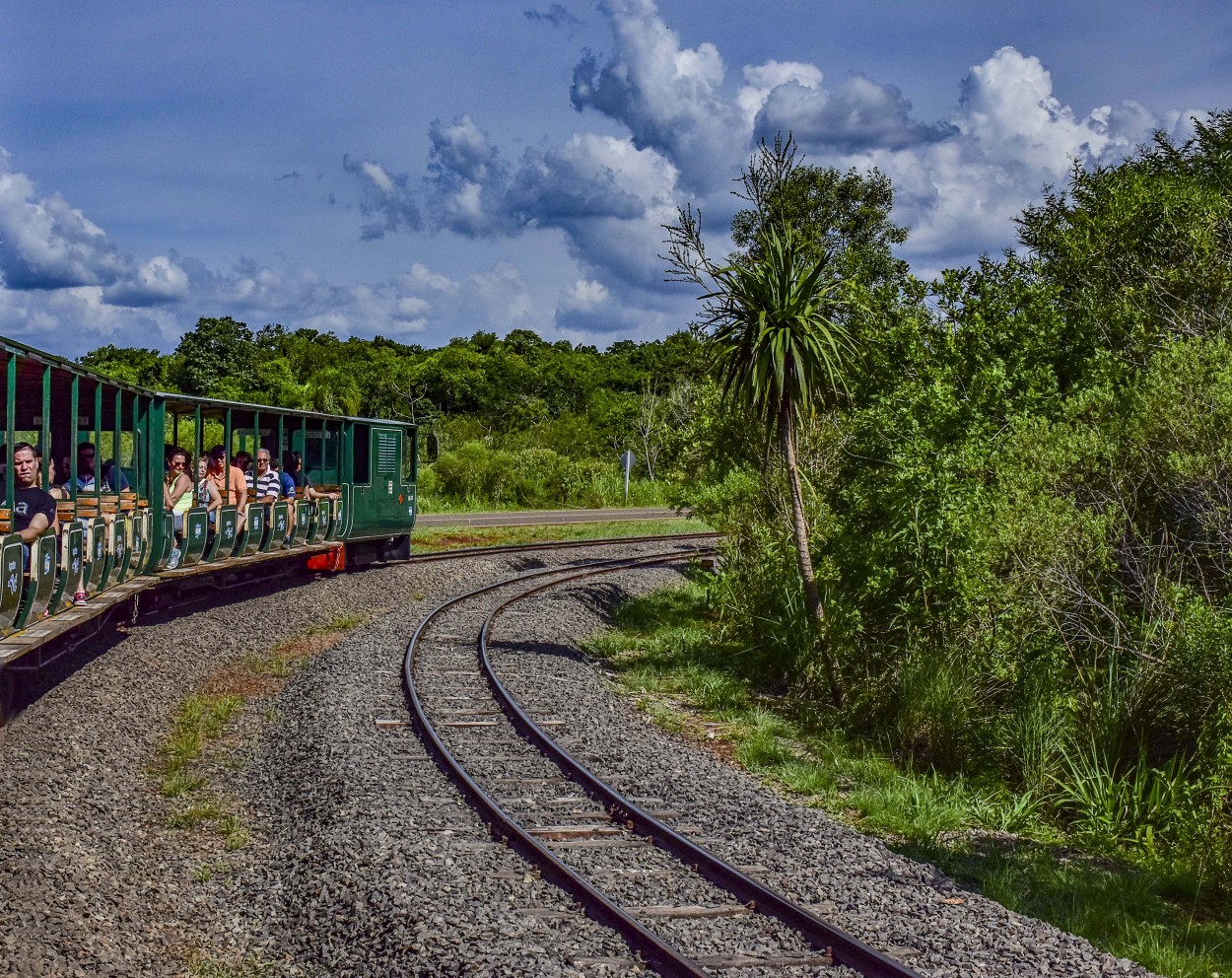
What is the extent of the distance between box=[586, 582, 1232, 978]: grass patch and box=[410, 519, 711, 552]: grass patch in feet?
49.0

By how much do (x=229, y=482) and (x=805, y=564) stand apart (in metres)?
7.72

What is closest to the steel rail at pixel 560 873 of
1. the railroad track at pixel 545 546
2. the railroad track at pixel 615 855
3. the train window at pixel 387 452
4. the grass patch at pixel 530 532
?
the railroad track at pixel 615 855

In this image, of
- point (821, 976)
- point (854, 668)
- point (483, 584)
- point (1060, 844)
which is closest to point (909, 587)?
point (854, 668)

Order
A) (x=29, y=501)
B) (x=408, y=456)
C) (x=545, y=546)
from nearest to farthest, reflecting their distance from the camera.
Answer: (x=29, y=501)
(x=408, y=456)
(x=545, y=546)

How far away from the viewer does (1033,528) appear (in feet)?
33.8

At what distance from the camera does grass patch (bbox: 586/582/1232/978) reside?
6.50 meters

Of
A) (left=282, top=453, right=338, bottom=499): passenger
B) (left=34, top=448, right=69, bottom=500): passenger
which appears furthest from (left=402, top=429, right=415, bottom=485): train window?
(left=34, top=448, right=69, bottom=500): passenger

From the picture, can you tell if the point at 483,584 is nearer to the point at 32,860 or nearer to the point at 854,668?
the point at 854,668

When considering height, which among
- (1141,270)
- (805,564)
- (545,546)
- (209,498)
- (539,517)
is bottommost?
(545,546)

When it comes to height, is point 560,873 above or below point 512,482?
below

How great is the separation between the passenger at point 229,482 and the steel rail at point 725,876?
6.78 metres

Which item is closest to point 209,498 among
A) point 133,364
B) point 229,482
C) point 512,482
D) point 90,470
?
point 229,482

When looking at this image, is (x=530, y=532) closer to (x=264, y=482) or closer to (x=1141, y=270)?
(x=264, y=482)

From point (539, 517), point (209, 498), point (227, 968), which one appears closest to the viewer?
point (227, 968)
